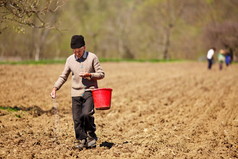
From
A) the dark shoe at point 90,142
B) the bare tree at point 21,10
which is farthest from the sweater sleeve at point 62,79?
the bare tree at point 21,10

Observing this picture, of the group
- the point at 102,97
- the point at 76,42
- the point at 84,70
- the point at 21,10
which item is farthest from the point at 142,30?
the point at 102,97

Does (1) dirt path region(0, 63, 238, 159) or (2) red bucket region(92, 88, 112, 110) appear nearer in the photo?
(2) red bucket region(92, 88, 112, 110)

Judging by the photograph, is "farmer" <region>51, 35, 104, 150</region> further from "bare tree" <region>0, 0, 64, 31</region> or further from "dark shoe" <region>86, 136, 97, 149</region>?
"bare tree" <region>0, 0, 64, 31</region>

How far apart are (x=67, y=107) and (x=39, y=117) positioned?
1.96m

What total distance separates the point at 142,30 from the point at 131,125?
49869 mm

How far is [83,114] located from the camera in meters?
6.26

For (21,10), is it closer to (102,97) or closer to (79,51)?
(79,51)

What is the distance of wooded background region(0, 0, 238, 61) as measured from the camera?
48906 mm

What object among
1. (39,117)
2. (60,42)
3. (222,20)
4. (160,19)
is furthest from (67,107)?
(222,20)

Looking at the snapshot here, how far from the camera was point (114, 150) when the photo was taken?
6297 mm

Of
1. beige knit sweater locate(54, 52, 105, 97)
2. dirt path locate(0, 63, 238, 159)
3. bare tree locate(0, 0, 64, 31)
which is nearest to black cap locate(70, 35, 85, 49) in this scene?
beige knit sweater locate(54, 52, 105, 97)

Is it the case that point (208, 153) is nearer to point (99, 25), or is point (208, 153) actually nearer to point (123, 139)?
point (123, 139)

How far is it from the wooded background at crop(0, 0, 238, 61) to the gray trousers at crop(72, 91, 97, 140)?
38835 millimetres

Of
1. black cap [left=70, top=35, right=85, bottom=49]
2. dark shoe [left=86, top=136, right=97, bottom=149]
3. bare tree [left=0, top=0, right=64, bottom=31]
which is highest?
bare tree [left=0, top=0, right=64, bottom=31]
